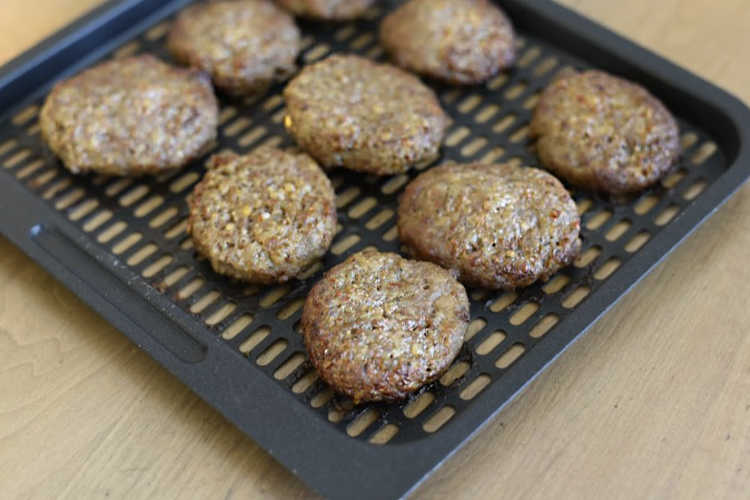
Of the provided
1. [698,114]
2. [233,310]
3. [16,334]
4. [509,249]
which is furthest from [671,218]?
[16,334]

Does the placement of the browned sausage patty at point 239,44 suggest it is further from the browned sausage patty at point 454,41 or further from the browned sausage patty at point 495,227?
the browned sausage patty at point 495,227

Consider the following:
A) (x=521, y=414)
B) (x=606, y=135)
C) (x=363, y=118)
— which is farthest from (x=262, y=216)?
(x=606, y=135)

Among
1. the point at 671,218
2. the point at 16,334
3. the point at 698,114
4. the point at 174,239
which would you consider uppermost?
the point at 698,114

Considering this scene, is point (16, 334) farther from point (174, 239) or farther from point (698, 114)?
point (698, 114)

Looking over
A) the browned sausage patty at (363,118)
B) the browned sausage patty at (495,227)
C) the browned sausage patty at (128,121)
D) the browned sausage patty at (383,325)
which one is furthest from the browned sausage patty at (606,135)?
the browned sausage patty at (128,121)

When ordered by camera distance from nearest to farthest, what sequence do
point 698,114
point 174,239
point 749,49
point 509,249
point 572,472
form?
point 572,472 < point 509,249 < point 174,239 < point 698,114 < point 749,49

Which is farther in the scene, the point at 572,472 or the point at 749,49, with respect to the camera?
the point at 749,49

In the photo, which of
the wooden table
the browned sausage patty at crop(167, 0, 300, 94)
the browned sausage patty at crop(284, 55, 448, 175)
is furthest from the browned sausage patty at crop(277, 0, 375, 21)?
the wooden table

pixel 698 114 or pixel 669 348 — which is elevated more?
pixel 698 114
